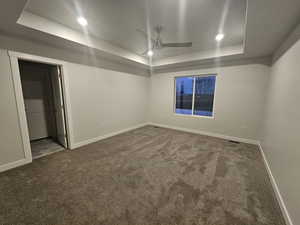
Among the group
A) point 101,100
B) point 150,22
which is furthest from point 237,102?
point 101,100

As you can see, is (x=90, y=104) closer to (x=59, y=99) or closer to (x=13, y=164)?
(x=59, y=99)

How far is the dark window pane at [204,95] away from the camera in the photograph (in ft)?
13.9

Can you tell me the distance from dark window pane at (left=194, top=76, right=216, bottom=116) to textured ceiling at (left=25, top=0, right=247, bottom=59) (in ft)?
4.80

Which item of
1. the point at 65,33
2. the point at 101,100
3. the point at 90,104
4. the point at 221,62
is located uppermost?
the point at 65,33

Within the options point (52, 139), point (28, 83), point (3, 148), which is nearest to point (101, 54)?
point (28, 83)

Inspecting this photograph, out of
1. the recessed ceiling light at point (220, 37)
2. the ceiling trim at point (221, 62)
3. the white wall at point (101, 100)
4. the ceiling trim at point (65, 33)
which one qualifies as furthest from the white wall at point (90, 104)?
the recessed ceiling light at point (220, 37)

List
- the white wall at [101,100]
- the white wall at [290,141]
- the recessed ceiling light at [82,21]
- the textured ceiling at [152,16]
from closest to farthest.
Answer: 1. the white wall at [290,141]
2. the textured ceiling at [152,16]
3. the recessed ceiling light at [82,21]
4. the white wall at [101,100]

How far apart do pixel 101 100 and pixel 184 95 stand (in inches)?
122

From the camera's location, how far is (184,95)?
4930 mm

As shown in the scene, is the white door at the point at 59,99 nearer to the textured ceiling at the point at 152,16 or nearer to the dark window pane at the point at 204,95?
the textured ceiling at the point at 152,16

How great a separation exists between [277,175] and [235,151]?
4.12 feet

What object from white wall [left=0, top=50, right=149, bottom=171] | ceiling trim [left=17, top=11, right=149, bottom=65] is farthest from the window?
ceiling trim [left=17, top=11, right=149, bottom=65]

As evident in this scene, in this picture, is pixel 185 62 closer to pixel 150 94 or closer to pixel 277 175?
pixel 150 94

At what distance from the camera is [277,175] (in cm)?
185
